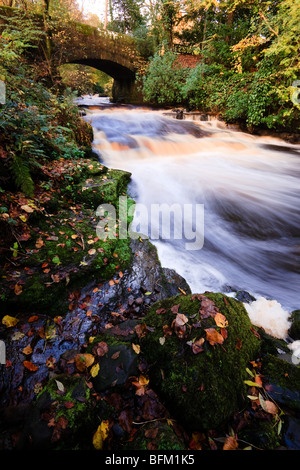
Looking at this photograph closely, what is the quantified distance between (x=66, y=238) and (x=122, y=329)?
1720 mm

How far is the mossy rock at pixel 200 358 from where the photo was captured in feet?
5.19

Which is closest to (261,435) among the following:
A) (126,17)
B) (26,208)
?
(26,208)

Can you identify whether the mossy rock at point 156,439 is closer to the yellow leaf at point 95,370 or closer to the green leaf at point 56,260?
the yellow leaf at point 95,370

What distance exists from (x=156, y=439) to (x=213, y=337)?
0.79m

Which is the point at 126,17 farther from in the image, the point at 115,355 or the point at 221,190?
the point at 115,355

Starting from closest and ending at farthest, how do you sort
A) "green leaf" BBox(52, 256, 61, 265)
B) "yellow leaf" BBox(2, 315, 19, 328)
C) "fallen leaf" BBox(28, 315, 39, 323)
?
"yellow leaf" BBox(2, 315, 19, 328) → "fallen leaf" BBox(28, 315, 39, 323) → "green leaf" BBox(52, 256, 61, 265)

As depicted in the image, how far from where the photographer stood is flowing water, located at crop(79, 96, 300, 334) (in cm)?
409

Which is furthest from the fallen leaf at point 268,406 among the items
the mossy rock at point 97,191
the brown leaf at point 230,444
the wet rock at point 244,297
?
the mossy rock at point 97,191

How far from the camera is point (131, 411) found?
1.70 m

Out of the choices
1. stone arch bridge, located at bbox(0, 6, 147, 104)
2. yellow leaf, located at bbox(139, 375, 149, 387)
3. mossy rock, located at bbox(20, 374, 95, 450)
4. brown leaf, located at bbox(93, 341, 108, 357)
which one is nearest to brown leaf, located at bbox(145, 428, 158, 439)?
yellow leaf, located at bbox(139, 375, 149, 387)

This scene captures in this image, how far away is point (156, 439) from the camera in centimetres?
146

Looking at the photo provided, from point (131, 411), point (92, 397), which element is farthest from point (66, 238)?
point (131, 411)

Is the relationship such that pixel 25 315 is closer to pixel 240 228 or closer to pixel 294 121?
pixel 240 228

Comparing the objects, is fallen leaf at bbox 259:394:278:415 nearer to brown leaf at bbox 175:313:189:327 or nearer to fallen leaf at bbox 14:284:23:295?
brown leaf at bbox 175:313:189:327
